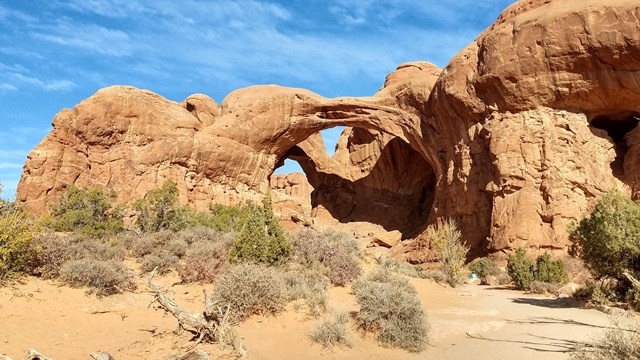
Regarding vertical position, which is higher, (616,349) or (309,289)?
(616,349)

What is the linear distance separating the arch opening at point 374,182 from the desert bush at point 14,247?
29706 millimetres

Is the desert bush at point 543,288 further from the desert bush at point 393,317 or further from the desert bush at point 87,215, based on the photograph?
the desert bush at point 87,215

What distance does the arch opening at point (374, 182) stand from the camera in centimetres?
3947

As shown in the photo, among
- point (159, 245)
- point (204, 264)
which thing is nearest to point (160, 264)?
point (204, 264)

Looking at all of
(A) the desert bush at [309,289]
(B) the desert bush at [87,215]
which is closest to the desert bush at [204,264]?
(A) the desert bush at [309,289]

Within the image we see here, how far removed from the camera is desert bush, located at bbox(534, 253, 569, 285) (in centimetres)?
1633

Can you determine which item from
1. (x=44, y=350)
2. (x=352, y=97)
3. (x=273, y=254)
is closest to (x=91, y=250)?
(x=273, y=254)

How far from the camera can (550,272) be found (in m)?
16.4

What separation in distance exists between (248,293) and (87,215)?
16456mm

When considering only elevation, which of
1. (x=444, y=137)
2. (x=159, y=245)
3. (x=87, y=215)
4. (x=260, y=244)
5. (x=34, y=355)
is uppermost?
(x=444, y=137)

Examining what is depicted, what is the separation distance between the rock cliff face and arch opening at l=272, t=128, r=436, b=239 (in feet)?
0.44

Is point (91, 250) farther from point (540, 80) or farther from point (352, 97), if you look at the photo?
point (352, 97)

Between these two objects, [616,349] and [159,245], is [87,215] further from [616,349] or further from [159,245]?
[616,349]

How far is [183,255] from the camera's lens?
14109 mm
